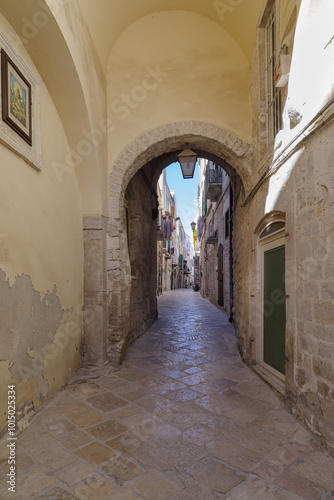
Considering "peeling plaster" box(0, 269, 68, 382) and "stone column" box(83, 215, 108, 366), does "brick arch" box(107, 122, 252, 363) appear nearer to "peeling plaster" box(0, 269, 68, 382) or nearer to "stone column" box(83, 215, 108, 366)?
"stone column" box(83, 215, 108, 366)

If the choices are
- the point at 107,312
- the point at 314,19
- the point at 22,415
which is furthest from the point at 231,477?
the point at 314,19

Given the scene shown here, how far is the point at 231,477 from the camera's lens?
191cm

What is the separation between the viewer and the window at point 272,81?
3574mm

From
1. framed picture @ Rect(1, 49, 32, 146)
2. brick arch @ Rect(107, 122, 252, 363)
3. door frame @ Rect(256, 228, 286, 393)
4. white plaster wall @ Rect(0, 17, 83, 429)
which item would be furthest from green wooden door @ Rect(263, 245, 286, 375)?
framed picture @ Rect(1, 49, 32, 146)

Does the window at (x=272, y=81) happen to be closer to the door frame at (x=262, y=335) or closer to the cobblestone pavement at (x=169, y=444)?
the door frame at (x=262, y=335)

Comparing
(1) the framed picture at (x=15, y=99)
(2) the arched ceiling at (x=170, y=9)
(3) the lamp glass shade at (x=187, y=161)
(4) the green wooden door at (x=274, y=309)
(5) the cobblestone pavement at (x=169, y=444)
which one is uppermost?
(2) the arched ceiling at (x=170, y=9)

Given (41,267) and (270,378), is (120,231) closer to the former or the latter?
(41,267)

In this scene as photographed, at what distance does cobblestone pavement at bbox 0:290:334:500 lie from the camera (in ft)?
5.95

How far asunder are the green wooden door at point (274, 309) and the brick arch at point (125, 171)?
1.35 meters

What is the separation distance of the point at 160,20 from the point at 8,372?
5107 millimetres

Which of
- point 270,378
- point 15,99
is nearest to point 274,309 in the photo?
point 270,378

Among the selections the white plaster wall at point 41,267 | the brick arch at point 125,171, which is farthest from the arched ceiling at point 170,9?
the white plaster wall at point 41,267

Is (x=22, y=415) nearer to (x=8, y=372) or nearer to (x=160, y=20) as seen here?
(x=8, y=372)

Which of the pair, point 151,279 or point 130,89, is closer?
point 130,89
